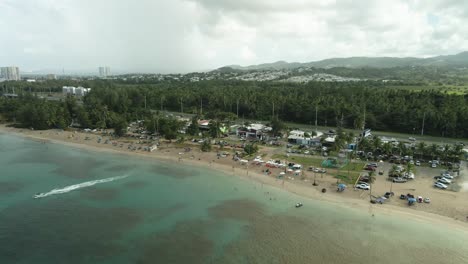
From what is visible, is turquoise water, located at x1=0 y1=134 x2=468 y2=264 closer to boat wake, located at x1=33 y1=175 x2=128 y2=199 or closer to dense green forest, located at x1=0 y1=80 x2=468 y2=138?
boat wake, located at x1=33 y1=175 x2=128 y2=199

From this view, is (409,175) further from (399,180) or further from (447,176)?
(447,176)

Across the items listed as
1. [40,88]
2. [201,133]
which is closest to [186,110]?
[201,133]

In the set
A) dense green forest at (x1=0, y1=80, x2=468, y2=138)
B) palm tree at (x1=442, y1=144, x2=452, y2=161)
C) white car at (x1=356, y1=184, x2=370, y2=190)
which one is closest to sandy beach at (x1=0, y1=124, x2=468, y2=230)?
white car at (x1=356, y1=184, x2=370, y2=190)

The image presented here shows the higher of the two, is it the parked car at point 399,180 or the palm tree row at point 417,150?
the palm tree row at point 417,150

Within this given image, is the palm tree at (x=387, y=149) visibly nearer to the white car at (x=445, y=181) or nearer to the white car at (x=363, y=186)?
the white car at (x=445, y=181)

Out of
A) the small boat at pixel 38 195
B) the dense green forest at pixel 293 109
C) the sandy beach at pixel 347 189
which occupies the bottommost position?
the small boat at pixel 38 195

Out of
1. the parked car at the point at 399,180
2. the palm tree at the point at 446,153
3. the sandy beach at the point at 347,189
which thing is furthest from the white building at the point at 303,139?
the palm tree at the point at 446,153
